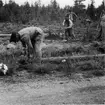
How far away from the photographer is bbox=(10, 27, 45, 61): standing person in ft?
22.3

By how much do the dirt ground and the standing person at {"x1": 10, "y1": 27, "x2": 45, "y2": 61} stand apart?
103cm

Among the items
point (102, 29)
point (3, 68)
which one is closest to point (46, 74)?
point (3, 68)

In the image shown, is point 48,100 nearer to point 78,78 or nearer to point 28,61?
point 78,78

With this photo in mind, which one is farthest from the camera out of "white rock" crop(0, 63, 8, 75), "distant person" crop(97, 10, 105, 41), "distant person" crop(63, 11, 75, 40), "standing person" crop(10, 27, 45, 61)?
"distant person" crop(63, 11, 75, 40)

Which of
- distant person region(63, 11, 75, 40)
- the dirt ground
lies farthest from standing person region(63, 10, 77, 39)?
the dirt ground

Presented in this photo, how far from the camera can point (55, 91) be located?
5.46 metres

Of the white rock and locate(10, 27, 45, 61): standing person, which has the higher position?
locate(10, 27, 45, 61): standing person

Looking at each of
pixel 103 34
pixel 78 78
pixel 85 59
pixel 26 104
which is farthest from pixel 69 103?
pixel 103 34

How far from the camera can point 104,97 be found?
5023mm

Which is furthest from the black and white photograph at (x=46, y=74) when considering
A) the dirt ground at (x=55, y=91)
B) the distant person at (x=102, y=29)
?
the distant person at (x=102, y=29)

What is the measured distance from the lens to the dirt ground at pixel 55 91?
482 centimetres

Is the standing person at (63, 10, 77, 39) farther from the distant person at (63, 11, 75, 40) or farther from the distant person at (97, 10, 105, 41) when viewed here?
the distant person at (97, 10, 105, 41)

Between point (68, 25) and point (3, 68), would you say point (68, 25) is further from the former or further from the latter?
point (3, 68)

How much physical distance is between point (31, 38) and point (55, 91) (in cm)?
238
